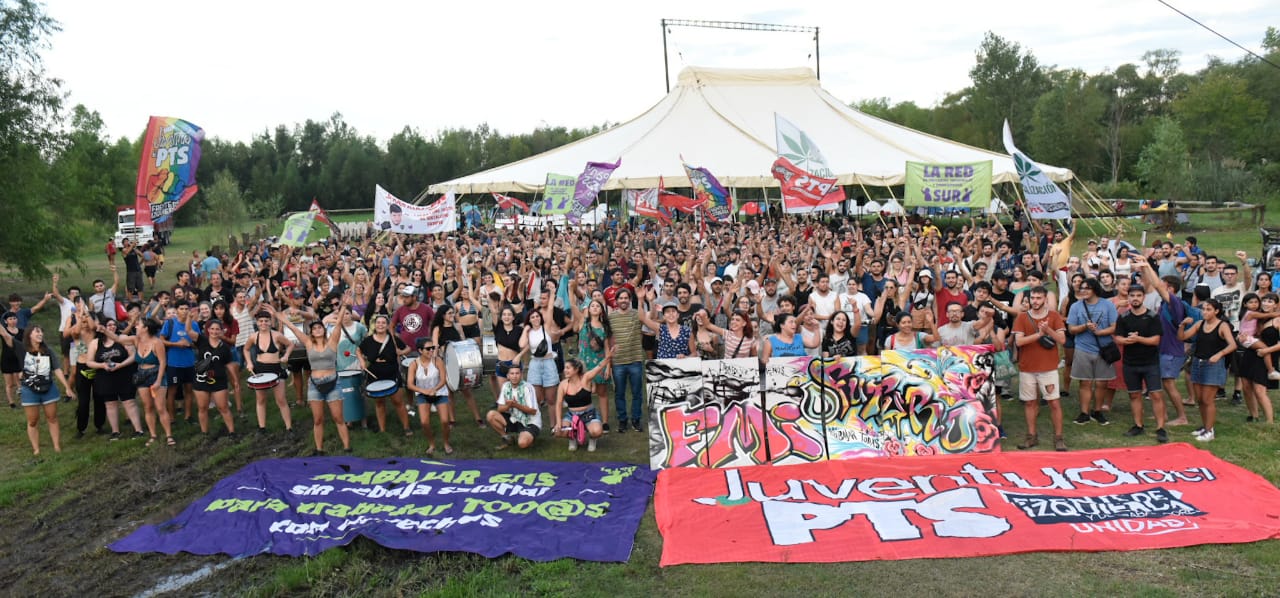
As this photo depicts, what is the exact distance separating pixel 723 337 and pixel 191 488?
16.5ft

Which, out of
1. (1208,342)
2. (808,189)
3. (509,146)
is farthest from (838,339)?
(509,146)

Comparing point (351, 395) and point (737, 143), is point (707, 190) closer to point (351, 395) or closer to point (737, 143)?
point (737, 143)

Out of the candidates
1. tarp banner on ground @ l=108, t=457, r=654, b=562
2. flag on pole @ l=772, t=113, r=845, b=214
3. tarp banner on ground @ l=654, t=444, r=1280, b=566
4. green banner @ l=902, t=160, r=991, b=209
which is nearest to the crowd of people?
tarp banner on ground @ l=108, t=457, r=654, b=562

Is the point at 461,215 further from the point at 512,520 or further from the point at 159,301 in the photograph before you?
the point at 512,520

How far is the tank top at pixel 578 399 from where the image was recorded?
780 cm

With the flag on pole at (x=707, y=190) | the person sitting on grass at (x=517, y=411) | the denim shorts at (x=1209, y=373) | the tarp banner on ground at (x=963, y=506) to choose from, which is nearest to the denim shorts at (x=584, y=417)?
the person sitting on grass at (x=517, y=411)

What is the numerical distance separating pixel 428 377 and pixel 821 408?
3669mm

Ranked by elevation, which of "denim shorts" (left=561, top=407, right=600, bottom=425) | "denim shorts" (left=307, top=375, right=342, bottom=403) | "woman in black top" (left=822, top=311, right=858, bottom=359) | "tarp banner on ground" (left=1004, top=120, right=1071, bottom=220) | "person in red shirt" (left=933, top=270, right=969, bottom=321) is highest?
"tarp banner on ground" (left=1004, top=120, right=1071, bottom=220)

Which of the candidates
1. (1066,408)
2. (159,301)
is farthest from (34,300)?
(1066,408)

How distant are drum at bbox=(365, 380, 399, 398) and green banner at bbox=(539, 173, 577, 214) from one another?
10138 mm

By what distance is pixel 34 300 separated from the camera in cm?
1923

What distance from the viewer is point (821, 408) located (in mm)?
7445

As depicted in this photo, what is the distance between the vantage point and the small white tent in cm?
2764

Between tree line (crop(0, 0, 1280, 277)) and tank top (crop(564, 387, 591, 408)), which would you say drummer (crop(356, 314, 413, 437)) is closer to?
tank top (crop(564, 387, 591, 408))
